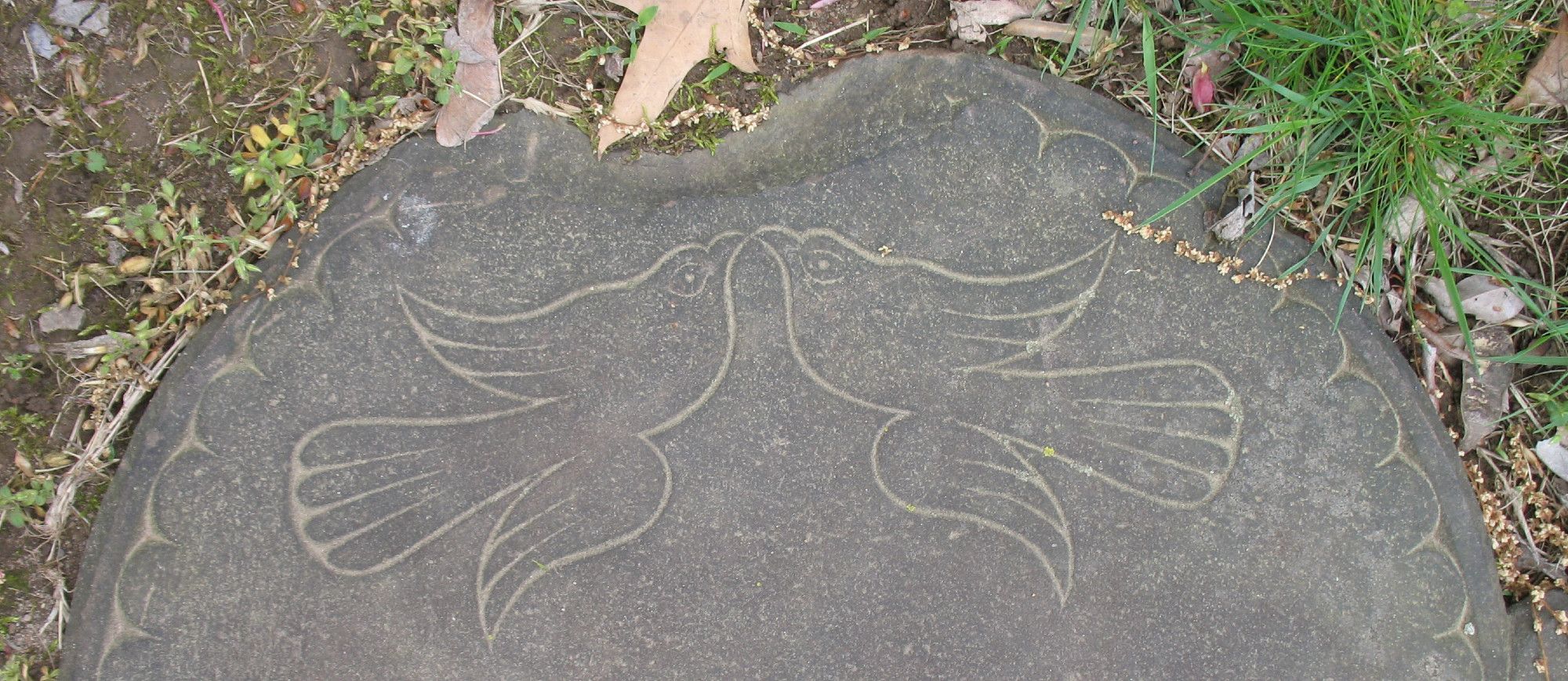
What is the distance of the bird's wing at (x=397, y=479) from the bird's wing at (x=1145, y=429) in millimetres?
1021

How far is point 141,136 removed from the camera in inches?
79.5

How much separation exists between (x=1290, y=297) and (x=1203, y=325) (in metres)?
0.19

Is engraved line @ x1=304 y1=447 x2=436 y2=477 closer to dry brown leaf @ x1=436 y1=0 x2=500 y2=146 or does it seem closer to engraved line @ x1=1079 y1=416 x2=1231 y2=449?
dry brown leaf @ x1=436 y1=0 x2=500 y2=146

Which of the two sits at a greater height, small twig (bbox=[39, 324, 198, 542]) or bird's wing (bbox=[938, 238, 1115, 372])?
small twig (bbox=[39, 324, 198, 542])

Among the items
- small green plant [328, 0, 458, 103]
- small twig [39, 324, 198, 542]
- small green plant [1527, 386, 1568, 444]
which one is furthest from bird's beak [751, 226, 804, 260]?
small green plant [1527, 386, 1568, 444]

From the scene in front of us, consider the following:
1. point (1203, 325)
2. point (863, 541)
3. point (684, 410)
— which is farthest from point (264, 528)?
point (1203, 325)

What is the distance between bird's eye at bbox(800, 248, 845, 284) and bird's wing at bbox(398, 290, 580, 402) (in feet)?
1.57

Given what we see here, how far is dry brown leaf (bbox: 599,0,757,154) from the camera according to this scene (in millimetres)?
2002

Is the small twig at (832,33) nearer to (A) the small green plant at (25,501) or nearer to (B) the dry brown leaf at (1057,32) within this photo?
(B) the dry brown leaf at (1057,32)

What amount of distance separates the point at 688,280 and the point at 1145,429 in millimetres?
977

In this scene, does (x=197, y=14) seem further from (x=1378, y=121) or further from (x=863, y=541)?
(x=1378, y=121)

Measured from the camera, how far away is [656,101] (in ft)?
6.57

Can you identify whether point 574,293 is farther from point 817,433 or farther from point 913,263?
point 913,263

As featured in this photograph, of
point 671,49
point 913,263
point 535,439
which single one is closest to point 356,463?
point 535,439
